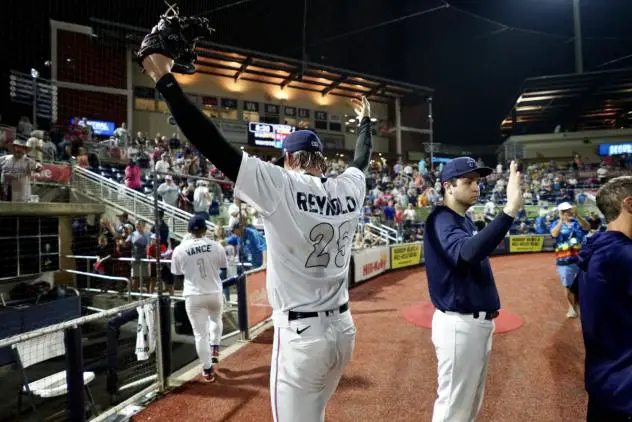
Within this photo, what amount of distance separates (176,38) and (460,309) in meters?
2.21

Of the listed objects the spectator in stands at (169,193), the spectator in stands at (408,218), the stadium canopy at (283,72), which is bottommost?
the spectator in stands at (408,218)

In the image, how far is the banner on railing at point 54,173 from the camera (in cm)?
1195

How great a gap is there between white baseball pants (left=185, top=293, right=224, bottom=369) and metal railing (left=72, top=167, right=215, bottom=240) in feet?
24.6

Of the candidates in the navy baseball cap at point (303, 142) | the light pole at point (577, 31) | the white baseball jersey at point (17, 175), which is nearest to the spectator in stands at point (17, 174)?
the white baseball jersey at point (17, 175)

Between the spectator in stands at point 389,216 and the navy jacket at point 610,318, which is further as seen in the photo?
the spectator in stands at point 389,216

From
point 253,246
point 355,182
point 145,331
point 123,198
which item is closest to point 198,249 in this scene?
point 145,331

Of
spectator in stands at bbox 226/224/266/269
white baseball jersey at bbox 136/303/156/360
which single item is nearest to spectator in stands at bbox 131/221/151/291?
spectator in stands at bbox 226/224/266/269

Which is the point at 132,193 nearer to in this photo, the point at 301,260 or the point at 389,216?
the point at 389,216

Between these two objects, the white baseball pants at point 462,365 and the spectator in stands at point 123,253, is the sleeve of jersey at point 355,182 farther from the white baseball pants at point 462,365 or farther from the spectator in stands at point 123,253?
the spectator in stands at point 123,253

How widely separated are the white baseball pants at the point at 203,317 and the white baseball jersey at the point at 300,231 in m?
3.26

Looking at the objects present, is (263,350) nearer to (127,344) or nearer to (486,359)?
(127,344)

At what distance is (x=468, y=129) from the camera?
141 ft

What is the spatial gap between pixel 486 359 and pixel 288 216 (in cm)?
169

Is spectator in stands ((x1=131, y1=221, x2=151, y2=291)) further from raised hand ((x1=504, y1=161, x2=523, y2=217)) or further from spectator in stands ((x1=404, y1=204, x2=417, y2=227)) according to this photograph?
spectator in stands ((x1=404, y1=204, x2=417, y2=227))
